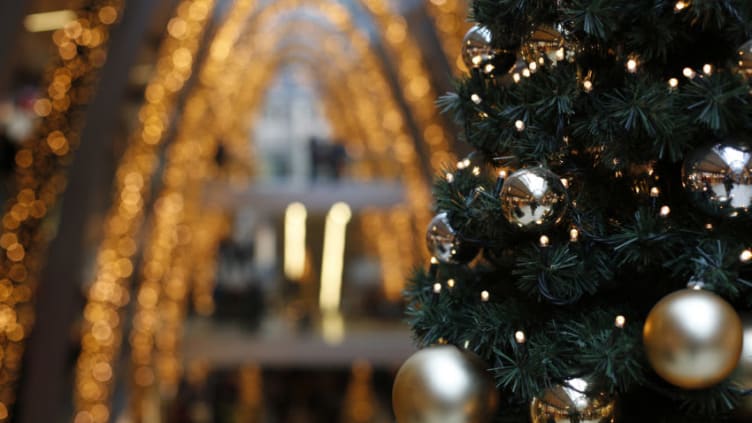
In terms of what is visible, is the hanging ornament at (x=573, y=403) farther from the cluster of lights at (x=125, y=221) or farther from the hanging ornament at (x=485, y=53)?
the cluster of lights at (x=125, y=221)

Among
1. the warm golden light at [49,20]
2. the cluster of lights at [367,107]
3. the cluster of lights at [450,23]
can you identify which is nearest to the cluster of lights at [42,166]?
the warm golden light at [49,20]

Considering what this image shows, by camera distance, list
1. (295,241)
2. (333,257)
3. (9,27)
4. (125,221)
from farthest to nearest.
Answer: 1. (333,257)
2. (295,241)
3. (125,221)
4. (9,27)

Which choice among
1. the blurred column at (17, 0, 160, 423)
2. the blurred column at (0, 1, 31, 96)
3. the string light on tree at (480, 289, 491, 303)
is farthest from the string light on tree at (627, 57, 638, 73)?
the blurred column at (17, 0, 160, 423)

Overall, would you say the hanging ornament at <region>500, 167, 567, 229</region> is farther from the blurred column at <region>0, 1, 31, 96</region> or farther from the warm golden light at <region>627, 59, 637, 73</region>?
the blurred column at <region>0, 1, 31, 96</region>

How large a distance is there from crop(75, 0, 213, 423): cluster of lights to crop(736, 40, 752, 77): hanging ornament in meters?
6.12

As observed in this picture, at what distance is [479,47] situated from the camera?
214 centimetres

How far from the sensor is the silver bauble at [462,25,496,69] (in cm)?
213

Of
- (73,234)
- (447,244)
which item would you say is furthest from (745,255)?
(73,234)

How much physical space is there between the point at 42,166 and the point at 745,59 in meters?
5.47

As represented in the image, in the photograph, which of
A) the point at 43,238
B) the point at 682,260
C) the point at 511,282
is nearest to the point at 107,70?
the point at 43,238

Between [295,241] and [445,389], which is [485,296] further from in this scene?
[295,241]

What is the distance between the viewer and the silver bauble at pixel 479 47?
7.00 ft

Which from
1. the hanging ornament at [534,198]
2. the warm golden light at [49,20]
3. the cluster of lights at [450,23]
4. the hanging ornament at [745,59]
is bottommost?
the hanging ornament at [534,198]

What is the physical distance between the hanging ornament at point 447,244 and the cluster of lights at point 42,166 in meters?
4.07
